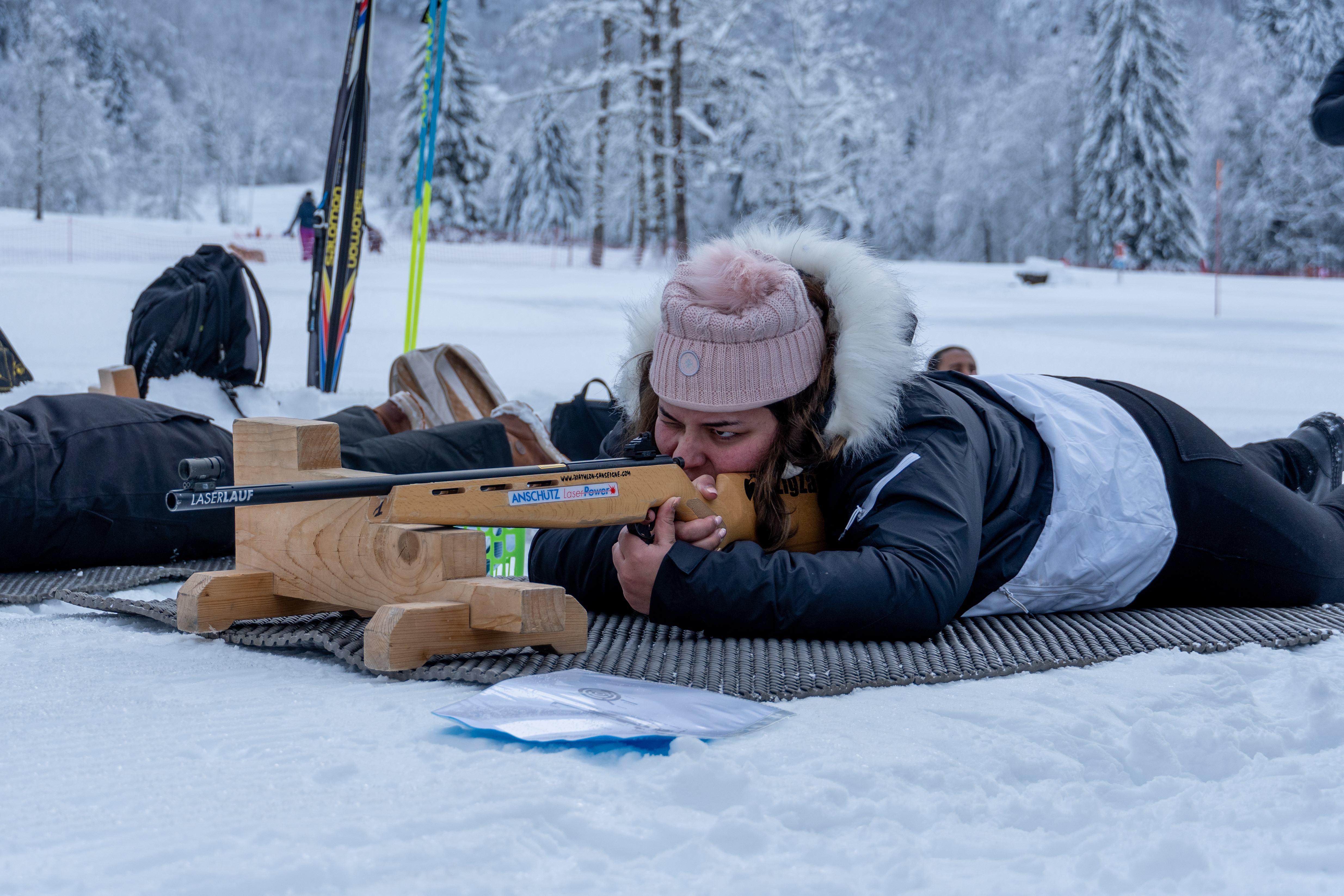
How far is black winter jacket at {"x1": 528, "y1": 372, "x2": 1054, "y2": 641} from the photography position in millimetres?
1715

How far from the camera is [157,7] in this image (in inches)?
1642

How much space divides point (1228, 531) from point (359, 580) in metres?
1.67

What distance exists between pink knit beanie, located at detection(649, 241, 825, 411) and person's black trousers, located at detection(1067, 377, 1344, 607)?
0.84 m

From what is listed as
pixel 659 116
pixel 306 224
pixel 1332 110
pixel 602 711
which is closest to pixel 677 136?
pixel 659 116

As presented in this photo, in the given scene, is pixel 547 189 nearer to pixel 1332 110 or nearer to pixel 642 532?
pixel 1332 110

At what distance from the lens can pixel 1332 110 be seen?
382 centimetres

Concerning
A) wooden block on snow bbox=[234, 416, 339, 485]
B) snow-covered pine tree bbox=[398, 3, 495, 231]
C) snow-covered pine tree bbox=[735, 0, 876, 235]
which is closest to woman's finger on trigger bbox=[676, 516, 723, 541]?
wooden block on snow bbox=[234, 416, 339, 485]

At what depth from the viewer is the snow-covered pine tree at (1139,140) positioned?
24031 millimetres

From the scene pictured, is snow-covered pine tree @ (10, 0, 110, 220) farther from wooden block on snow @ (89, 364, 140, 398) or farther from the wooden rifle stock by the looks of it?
the wooden rifle stock

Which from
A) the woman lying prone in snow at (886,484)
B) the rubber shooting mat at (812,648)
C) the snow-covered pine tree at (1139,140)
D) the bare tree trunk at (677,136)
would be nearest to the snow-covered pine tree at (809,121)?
the bare tree trunk at (677,136)

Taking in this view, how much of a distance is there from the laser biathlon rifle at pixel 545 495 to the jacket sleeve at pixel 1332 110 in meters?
3.05

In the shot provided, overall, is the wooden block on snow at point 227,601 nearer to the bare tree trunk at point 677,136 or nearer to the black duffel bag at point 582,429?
the black duffel bag at point 582,429

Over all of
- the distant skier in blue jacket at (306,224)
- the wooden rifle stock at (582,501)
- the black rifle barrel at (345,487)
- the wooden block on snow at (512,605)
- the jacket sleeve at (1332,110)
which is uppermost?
the distant skier in blue jacket at (306,224)

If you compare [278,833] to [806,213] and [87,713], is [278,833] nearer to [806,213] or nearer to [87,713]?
[87,713]
